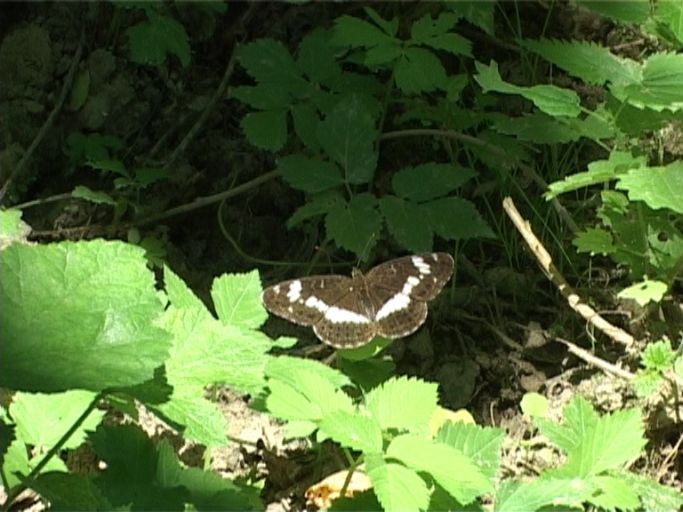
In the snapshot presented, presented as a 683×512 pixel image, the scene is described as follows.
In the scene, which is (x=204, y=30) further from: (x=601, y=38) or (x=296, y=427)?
(x=296, y=427)

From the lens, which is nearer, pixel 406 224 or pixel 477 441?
Result: pixel 477 441

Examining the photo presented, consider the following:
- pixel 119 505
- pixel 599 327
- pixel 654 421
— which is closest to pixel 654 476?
pixel 654 421

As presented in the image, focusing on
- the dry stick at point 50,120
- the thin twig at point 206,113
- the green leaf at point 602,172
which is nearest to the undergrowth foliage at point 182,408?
the green leaf at point 602,172

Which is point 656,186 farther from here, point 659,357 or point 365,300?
point 365,300

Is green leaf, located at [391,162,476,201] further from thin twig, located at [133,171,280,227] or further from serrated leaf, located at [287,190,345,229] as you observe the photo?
thin twig, located at [133,171,280,227]

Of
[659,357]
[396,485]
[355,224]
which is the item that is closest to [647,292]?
[659,357]

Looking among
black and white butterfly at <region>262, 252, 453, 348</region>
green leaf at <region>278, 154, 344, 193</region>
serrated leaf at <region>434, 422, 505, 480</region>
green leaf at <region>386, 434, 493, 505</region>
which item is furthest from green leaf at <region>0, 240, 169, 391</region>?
green leaf at <region>278, 154, 344, 193</region>

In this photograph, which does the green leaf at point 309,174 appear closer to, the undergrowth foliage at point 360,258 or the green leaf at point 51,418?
the undergrowth foliage at point 360,258

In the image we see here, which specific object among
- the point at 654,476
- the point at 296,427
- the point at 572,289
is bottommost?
the point at 654,476
